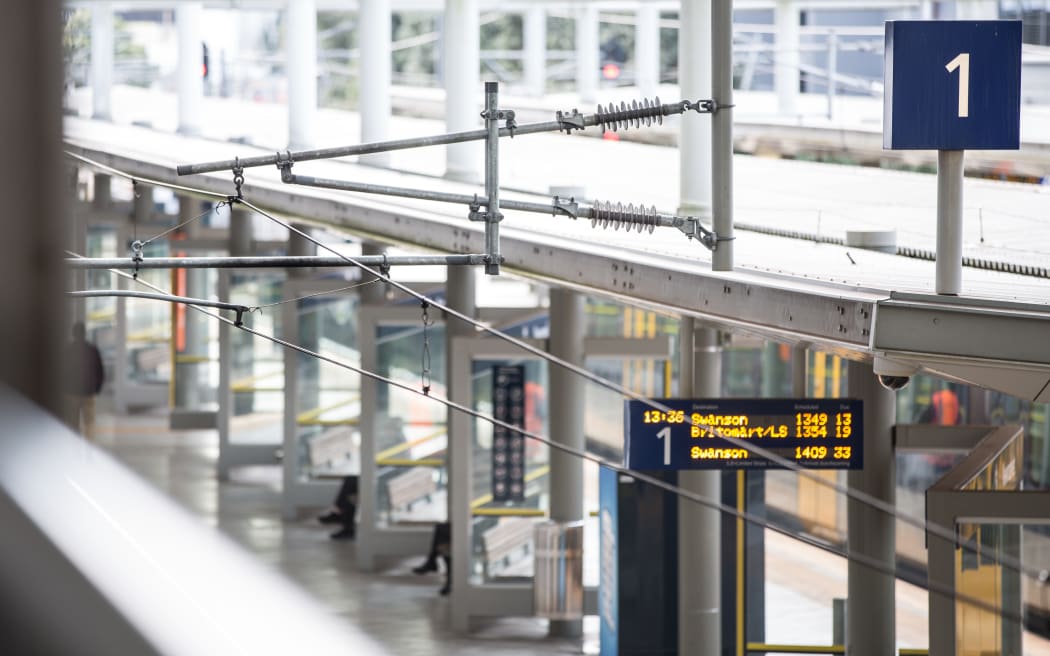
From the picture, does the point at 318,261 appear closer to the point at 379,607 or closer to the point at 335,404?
the point at 379,607

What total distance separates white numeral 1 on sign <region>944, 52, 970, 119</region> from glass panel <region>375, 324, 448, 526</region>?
394 inches

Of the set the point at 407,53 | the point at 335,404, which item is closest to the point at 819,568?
the point at 335,404

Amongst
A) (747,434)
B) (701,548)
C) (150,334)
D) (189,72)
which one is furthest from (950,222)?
(150,334)

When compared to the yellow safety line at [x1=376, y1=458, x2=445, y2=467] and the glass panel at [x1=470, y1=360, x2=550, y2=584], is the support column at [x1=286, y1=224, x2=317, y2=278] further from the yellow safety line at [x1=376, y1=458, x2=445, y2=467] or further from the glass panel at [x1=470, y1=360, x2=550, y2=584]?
the glass panel at [x1=470, y1=360, x2=550, y2=584]

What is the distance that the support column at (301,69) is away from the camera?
18172mm

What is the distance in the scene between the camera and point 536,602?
44.0 ft

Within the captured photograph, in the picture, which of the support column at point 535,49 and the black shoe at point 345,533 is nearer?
the black shoe at point 345,533

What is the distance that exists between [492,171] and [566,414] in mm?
4875

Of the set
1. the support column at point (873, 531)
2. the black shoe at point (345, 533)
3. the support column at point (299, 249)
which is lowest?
the black shoe at point (345, 533)

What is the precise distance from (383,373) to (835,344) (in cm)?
930

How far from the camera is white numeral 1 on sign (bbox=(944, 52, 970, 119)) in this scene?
236 inches

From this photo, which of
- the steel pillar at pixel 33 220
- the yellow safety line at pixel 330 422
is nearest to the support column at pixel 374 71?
the yellow safety line at pixel 330 422

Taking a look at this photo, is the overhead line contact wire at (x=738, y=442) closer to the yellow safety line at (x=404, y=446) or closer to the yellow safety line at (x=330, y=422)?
the yellow safety line at (x=404, y=446)

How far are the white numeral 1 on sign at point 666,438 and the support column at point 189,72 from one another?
15415 millimetres
